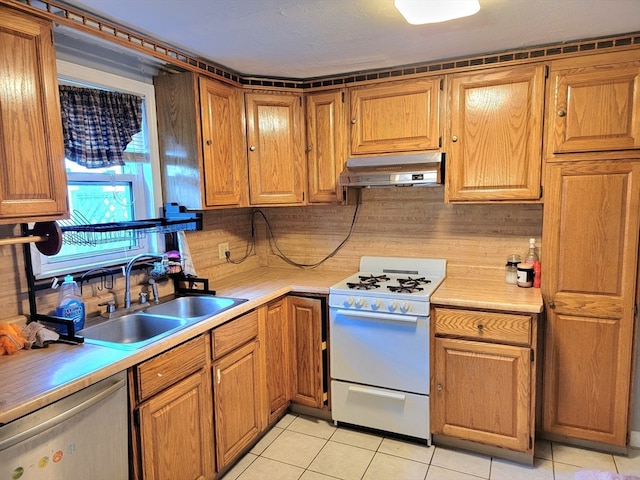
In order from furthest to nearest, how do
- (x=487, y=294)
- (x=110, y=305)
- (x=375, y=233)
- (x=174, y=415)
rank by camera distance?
(x=375, y=233) → (x=487, y=294) → (x=110, y=305) → (x=174, y=415)

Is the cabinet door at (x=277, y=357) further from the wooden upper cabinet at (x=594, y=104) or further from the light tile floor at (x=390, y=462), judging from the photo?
the wooden upper cabinet at (x=594, y=104)

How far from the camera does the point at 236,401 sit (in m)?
2.25

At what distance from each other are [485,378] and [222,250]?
6.06 ft

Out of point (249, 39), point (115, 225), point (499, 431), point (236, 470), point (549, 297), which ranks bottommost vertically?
point (236, 470)

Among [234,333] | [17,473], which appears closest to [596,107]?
[234,333]

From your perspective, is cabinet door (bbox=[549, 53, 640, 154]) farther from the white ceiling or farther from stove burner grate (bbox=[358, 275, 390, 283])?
stove burner grate (bbox=[358, 275, 390, 283])

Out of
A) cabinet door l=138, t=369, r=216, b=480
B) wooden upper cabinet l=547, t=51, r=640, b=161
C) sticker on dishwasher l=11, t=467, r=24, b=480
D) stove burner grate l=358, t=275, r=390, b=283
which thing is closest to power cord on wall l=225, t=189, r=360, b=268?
stove burner grate l=358, t=275, r=390, b=283

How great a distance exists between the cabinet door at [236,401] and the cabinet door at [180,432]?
0.21 ft

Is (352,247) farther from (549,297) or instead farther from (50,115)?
(50,115)

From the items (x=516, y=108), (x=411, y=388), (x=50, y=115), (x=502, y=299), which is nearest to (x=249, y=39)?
(x=50, y=115)

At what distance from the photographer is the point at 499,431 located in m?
2.28

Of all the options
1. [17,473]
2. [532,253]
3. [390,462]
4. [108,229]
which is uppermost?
[108,229]

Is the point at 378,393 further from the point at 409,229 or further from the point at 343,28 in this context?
the point at 343,28

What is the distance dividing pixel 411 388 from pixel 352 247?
3.56 ft
